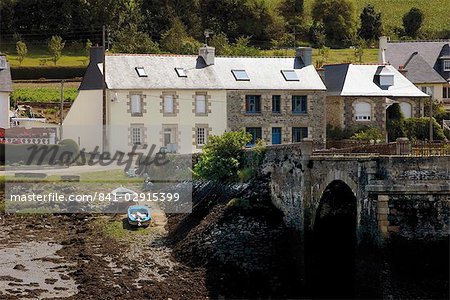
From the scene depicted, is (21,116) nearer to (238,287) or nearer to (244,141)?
(244,141)

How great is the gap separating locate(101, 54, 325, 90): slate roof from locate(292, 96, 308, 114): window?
0.52 meters

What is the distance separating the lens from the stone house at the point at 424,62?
55344 millimetres

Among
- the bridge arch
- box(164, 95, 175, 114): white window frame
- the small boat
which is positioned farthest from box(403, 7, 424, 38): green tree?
the bridge arch

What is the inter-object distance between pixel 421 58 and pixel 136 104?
18849 millimetres

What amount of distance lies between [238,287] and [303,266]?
6.95 ft

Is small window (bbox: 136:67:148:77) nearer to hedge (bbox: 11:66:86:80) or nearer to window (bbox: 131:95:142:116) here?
window (bbox: 131:95:142:116)

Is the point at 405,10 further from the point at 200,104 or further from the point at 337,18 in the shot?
the point at 200,104

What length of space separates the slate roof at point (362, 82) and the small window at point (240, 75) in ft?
13.1

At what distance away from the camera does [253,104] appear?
46969mm

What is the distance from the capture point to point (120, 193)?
38.9 metres

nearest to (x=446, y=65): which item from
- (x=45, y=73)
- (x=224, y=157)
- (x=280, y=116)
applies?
(x=280, y=116)

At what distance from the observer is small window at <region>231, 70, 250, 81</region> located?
47412 millimetres

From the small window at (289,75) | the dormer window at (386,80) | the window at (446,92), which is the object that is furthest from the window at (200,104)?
the window at (446,92)

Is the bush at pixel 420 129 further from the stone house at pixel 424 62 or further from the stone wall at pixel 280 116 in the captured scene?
the stone house at pixel 424 62
